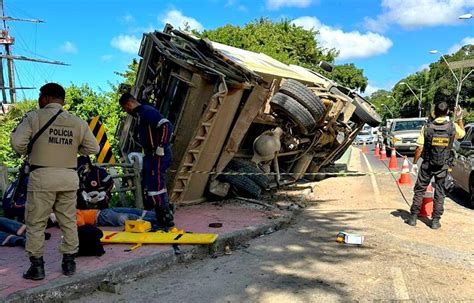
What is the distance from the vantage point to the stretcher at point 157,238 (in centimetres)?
528

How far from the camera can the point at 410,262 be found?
5.25 metres

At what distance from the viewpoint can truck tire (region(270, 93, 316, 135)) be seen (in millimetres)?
8359

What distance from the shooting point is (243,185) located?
8.20 meters

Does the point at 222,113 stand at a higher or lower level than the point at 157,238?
higher

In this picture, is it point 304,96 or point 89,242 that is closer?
point 89,242

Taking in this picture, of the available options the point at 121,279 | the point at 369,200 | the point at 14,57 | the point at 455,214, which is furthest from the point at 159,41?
the point at 14,57

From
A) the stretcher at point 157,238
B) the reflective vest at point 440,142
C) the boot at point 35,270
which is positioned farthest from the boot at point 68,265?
the reflective vest at point 440,142

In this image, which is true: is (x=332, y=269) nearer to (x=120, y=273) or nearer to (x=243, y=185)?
(x=120, y=273)

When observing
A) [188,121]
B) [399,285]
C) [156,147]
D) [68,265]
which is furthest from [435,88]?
[68,265]

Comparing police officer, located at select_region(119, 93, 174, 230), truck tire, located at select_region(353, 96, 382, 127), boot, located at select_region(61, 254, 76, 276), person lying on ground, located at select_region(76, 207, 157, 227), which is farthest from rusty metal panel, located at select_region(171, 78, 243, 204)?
truck tire, located at select_region(353, 96, 382, 127)

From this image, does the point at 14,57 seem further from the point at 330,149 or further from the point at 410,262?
the point at 410,262

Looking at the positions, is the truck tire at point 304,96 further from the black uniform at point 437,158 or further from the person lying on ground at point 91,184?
the person lying on ground at point 91,184

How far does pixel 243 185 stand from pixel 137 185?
6.23 feet

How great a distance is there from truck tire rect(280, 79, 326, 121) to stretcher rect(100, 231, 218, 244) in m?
3.68
